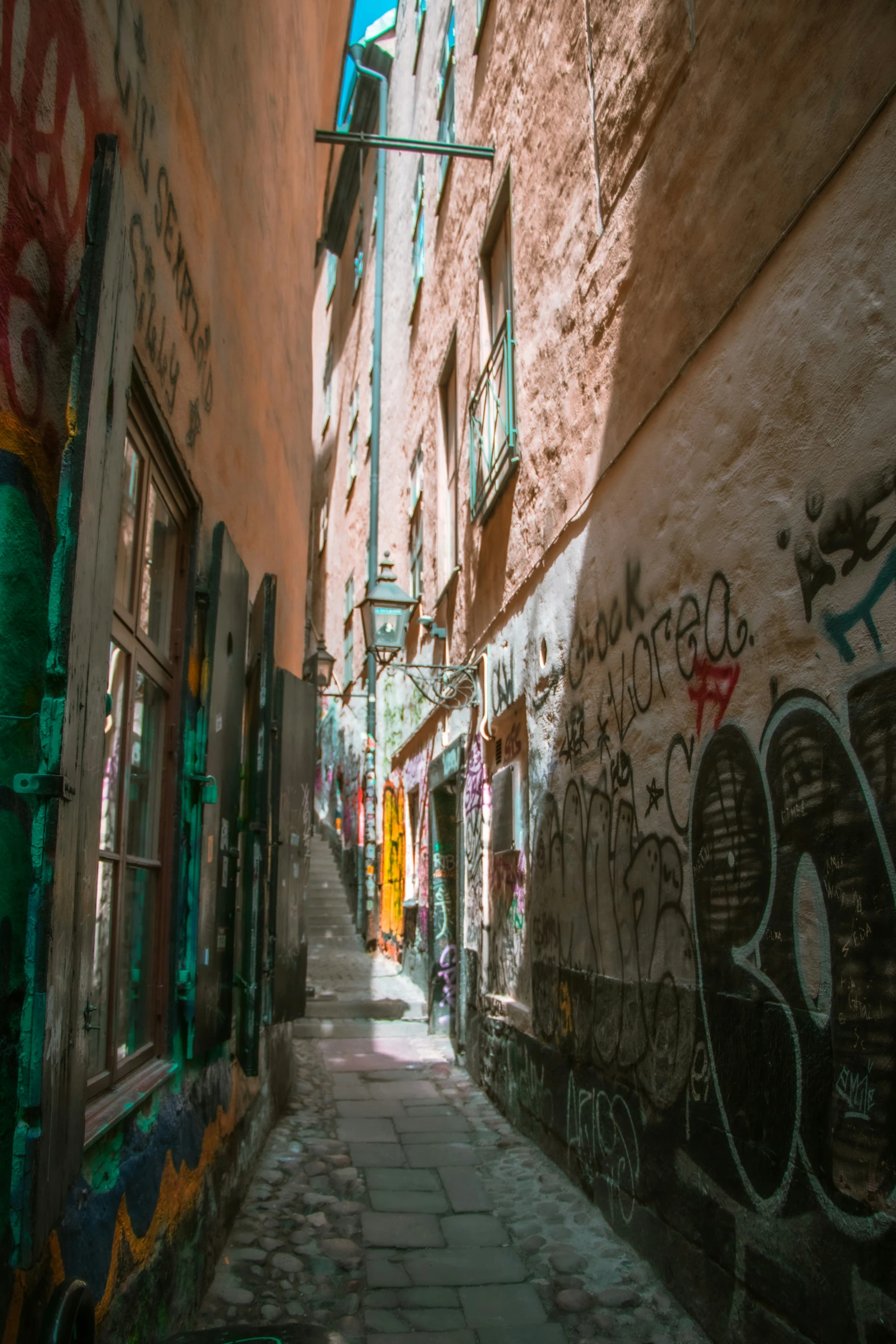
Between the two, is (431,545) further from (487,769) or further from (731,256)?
(731,256)

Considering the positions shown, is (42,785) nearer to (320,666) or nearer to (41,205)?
(41,205)

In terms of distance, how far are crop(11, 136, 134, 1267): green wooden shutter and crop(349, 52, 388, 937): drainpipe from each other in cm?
1068

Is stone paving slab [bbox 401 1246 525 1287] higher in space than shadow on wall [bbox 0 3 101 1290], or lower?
lower

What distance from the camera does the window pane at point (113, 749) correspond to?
248 cm

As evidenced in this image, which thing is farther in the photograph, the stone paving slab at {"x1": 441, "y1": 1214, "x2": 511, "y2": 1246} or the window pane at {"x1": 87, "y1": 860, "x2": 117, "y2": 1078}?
the stone paving slab at {"x1": 441, "y1": 1214, "x2": 511, "y2": 1246}

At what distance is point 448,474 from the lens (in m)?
8.52

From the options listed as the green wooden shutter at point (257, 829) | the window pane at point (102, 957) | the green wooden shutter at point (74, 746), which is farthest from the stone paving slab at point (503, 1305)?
the green wooden shutter at point (74, 746)

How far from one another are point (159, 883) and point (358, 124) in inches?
683

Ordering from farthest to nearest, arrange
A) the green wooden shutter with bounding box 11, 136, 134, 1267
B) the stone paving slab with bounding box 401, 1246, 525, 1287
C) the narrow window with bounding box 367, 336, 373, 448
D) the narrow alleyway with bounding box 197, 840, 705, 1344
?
the narrow window with bounding box 367, 336, 373, 448 → the stone paving slab with bounding box 401, 1246, 525, 1287 → the narrow alleyway with bounding box 197, 840, 705, 1344 → the green wooden shutter with bounding box 11, 136, 134, 1267

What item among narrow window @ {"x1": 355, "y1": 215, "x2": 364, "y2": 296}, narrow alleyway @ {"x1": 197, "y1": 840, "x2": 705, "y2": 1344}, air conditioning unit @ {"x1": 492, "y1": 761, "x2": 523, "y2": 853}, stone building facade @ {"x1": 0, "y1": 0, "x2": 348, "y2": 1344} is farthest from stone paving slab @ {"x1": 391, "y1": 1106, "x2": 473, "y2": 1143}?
narrow window @ {"x1": 355, "y1": 215, "x2": 364, "y2": 296}

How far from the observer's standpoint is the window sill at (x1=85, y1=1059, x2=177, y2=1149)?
6.72 ft

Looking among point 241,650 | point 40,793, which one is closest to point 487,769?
point 241,650

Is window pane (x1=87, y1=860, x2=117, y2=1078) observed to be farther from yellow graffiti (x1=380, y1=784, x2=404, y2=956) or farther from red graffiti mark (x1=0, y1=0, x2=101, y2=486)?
yellow graffiti (x1=380, y1=784, x2=404, y2=956)

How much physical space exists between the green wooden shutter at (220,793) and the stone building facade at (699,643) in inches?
57.3
